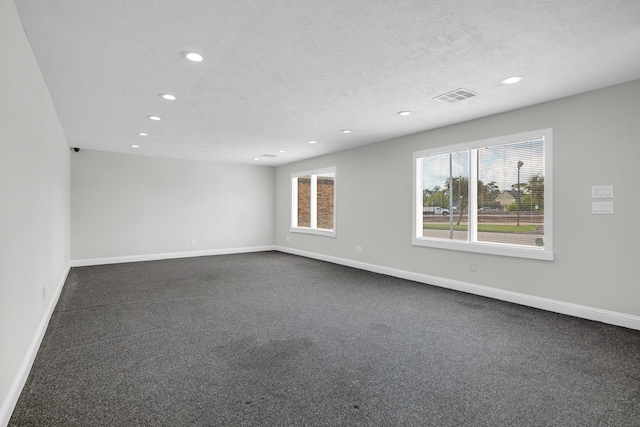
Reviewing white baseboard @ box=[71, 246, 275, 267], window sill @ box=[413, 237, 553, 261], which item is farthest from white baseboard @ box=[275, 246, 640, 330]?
white baseboard @ box=[71, 246, 275, 267]

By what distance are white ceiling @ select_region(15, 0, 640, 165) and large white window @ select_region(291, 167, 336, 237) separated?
3.05 metres

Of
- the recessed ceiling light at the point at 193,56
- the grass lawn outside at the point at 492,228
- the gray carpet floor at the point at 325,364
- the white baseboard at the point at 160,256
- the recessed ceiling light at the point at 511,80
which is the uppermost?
the recessed ceiling light at the point at 511,80

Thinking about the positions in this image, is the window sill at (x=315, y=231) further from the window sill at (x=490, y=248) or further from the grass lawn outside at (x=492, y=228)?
the grass lawn outside at (x=492, y=228)

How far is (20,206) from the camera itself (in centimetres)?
224

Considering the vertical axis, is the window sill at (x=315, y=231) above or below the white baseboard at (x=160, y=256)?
above

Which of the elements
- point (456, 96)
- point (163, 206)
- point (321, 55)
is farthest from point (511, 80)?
point (163, 206)

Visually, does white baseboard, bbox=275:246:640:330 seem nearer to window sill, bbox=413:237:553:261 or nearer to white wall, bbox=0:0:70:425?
window sill, bbox=413:237:553:261

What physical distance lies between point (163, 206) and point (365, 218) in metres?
4.87

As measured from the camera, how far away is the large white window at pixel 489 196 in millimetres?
3877

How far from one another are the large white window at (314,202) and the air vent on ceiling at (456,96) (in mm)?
3548

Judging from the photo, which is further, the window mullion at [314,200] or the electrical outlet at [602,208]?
the window mullion at [314,200]

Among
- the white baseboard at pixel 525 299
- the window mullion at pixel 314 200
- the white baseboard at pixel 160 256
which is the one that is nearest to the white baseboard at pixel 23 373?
the white baseboard at pixel 160 256

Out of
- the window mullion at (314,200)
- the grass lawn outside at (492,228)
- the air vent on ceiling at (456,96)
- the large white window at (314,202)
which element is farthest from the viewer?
the window mullion at (314,200)

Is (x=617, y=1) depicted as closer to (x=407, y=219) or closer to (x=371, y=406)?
(x=371, y=406)
